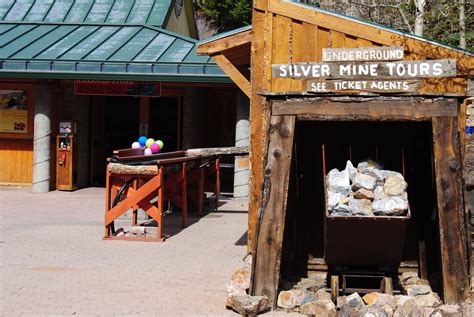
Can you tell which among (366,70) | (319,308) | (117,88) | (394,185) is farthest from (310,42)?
(117,88)

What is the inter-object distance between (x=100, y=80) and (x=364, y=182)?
10.2 m

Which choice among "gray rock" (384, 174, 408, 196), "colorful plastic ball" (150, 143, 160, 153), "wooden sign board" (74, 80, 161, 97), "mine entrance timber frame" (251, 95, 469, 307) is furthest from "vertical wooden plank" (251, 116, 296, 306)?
"wooden sign board" (74, 80, 161, 97)

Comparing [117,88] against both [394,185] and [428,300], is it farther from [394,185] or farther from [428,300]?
[428,300]

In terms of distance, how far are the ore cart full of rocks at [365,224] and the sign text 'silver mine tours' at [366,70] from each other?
33.5 inches

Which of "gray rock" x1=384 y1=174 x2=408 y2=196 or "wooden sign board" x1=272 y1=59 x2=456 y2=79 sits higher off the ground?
"wooden sign board" x1=272 y1=59 x2=456 y2=79

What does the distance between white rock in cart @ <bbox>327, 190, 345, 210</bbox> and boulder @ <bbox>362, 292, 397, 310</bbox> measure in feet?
3.20

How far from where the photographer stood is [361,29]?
25.0 ft

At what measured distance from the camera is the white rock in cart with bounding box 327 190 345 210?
6156 millimetres

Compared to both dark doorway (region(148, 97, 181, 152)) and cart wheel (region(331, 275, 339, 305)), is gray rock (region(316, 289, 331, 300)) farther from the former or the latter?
dark doorway (region(148, 97, 181, 152))

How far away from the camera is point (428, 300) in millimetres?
6258

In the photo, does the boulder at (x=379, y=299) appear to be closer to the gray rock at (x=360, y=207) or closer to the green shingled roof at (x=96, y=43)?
the gray rock at (x=360, y=207)

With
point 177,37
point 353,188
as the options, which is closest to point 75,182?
point 177,37

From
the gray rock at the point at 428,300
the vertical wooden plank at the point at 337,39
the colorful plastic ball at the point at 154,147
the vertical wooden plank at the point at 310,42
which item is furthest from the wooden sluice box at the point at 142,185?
the gray rock at the point at 428,300

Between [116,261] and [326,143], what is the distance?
3136mm
